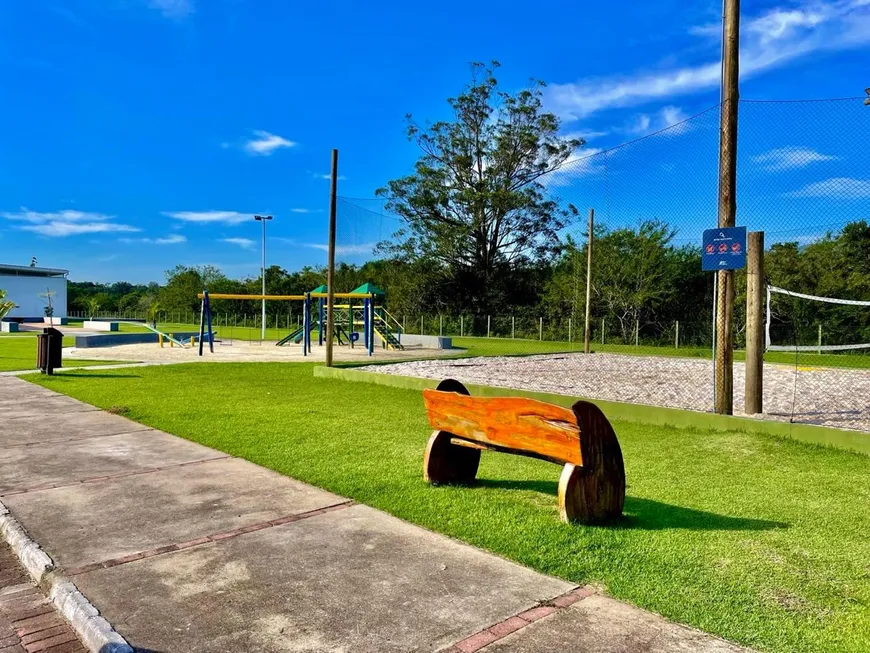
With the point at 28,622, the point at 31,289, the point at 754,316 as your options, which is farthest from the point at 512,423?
the point at 31,289

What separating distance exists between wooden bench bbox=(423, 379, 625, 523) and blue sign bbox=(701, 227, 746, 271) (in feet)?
A: 12.3

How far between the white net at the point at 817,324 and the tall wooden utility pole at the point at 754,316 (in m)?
8.46

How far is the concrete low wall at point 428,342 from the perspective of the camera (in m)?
23.9

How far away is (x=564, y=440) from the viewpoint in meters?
3.58

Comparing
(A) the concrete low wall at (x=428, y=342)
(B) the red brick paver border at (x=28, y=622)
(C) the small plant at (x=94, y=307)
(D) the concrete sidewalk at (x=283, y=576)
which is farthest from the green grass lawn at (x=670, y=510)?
(C) the small plant at (x=94, y=307)

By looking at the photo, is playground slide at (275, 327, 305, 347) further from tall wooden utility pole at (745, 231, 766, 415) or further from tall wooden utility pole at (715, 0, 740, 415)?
tall wooden utility pole at (745, 231, 766, 415)

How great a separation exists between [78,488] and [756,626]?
431 cm

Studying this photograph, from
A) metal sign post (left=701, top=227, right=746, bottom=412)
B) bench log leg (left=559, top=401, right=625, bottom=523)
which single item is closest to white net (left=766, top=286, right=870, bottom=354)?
metal sign post (left=701, top=227, right=746, bottom=412)

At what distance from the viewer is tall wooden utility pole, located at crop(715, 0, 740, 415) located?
6844mm

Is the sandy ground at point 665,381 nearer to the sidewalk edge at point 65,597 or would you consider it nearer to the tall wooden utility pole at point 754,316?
the tall wooden utility pole at point 754,316

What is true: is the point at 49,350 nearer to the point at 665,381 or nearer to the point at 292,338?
the point at 665,381

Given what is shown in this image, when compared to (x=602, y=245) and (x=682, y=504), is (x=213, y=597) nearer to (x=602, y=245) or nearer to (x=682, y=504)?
(x=682, y=504)

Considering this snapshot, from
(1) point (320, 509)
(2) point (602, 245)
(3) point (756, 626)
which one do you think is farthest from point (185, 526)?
(2) point (602, 245)

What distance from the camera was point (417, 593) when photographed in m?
2.79
